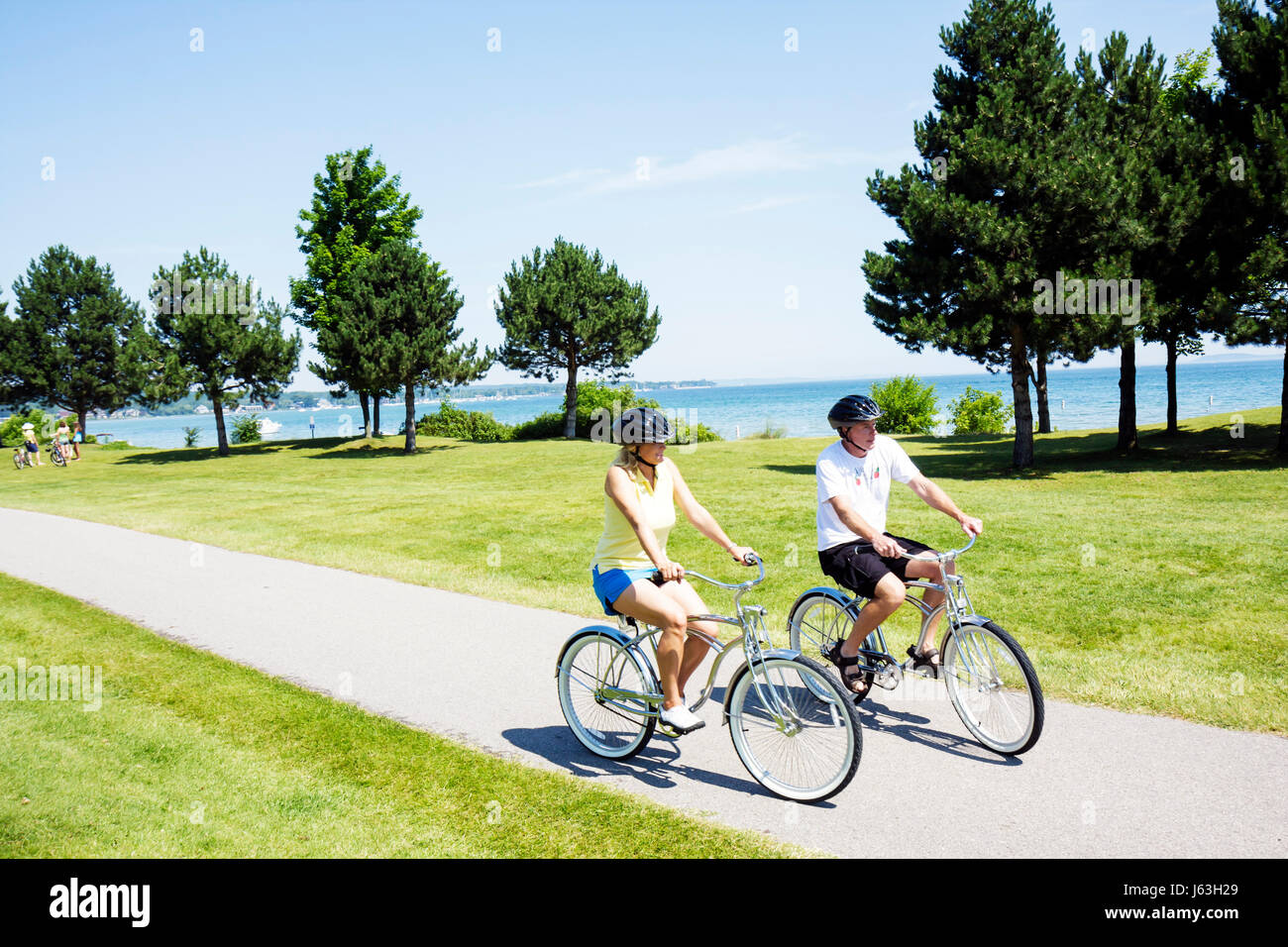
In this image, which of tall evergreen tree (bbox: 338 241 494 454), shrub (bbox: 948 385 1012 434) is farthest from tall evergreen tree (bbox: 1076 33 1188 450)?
tall evergreen tree (bbox: 338 241 494 454)

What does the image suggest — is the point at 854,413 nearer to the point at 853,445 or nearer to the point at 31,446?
the point at 853,445

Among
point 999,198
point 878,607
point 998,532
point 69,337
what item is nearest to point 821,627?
point 878,607

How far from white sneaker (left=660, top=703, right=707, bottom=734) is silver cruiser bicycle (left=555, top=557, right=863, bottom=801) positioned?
0.09 metres

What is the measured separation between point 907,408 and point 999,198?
19869 millimetres

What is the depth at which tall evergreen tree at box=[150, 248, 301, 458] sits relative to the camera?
3509 centimetres

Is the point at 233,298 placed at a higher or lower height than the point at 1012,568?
higher

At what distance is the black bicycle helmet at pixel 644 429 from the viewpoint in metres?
4.43

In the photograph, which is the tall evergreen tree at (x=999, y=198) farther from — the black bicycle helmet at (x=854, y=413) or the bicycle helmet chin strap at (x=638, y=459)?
the bicycle helmet chin strap at (x=638, y=459)

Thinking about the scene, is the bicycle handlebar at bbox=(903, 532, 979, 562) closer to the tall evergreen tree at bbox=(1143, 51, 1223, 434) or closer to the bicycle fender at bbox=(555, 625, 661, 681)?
the bicycle fender at bbox=(555, 625, 661, 681)

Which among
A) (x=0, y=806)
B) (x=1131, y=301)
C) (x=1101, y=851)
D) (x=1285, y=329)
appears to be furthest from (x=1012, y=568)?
(x=1285, y=329)

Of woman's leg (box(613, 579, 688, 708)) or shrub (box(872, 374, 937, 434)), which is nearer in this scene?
woman's leg (box(613, 579, 688, 708))
